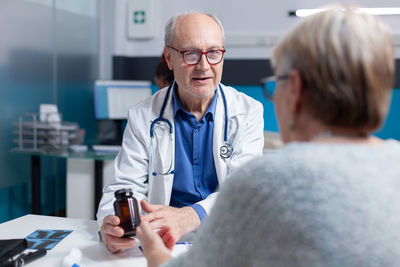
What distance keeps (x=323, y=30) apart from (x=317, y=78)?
75mm

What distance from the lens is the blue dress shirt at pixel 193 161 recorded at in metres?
1.59

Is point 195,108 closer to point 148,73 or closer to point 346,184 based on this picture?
point 346,184

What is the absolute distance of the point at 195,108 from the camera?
171 centimetres

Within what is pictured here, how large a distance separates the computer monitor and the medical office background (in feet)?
0.85

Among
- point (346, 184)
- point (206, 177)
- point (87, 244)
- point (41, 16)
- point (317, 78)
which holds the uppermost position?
point (41, 16)

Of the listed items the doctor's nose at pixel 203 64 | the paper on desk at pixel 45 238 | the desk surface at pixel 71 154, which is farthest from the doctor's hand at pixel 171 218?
the desk surface at pixel 71 154

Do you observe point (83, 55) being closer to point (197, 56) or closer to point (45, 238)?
point (197, 56)

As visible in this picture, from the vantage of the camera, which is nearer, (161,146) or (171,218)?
(171,218)

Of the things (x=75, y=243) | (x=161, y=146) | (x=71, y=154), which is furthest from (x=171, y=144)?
(x=71, y=154)

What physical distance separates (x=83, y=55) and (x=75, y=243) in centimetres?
319

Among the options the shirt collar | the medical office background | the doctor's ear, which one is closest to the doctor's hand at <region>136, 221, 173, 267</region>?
the shirt collar

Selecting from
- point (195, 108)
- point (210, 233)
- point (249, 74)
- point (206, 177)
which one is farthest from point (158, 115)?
point (249, 74)

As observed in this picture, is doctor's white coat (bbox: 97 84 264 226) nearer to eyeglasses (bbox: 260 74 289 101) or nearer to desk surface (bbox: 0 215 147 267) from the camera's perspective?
desk surface (bbox: 0 215 147 267)

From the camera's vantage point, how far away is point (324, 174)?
2.10 ft
